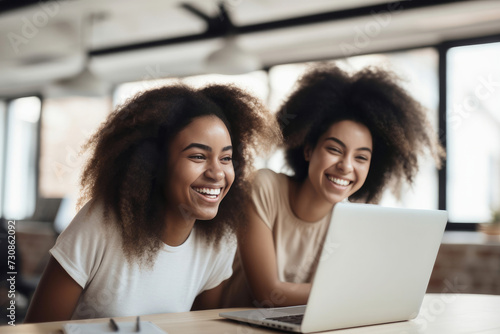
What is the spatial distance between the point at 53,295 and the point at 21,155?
19.1 ft

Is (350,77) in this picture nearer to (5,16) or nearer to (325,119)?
(325,119)

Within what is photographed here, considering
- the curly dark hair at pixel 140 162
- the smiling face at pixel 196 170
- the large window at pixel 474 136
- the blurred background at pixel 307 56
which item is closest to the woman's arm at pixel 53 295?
the curly dark hair at pixel 140 162

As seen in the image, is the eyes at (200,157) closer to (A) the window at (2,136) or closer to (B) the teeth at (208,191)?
(B) the teeth at (208,191)

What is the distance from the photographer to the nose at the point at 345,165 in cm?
177

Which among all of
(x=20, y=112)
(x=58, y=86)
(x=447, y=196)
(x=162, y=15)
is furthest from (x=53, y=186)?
(x=447, y=196)

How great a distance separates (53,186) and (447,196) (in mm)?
4430

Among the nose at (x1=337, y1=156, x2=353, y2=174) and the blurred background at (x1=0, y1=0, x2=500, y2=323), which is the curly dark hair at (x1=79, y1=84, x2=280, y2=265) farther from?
the blurred background at (x1=0, y1=0, x2=500, y2=323)

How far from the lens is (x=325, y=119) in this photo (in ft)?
6.27

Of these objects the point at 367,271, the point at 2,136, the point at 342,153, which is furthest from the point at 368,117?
the point at 2,136

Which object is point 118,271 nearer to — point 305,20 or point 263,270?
point 263,270

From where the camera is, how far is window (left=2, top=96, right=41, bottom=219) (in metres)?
6.54

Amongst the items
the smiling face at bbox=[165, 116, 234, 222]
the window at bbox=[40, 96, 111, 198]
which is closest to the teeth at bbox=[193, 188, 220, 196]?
the smiling face at bbox=[165, 116, 234, 222]

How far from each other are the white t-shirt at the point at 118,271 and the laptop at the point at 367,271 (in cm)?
24

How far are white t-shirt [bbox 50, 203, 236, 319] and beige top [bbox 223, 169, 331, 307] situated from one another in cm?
35
